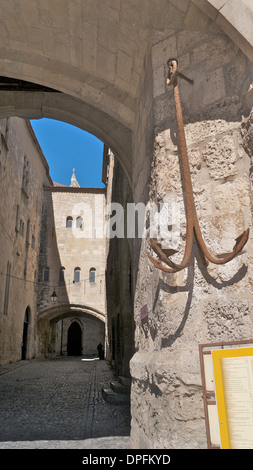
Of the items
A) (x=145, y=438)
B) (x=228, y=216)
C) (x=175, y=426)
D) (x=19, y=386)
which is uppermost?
(x=228, y=216)

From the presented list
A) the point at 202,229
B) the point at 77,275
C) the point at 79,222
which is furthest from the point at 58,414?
the point at 79,222

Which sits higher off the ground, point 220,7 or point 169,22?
point 169,22

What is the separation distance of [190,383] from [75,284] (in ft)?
62.2

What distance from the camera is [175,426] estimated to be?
5.36ft

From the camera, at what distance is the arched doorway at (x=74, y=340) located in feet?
90.7

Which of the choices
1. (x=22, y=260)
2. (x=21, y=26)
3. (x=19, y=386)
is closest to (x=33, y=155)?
(x=22, y=260)

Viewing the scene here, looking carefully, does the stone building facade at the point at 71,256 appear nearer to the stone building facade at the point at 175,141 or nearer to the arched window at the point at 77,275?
the arched window at the point at 77,275

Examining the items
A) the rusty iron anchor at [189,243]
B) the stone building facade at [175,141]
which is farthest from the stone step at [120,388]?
the rusty iron anchor at [189,243]

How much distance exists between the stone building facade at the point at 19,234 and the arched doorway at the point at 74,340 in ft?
31.1

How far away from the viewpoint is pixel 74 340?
92.2 ft

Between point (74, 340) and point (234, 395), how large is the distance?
28.1 meters

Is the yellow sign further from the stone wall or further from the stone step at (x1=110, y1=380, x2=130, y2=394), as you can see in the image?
the stone step at (x1=110, y1=380, x2=130, y2=394)

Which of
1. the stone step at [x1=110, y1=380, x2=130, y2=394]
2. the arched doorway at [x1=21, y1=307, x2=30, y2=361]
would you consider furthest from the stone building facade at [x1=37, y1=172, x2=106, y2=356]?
the stone step at [x1=110, y1=380, x2=130, y2=394]
